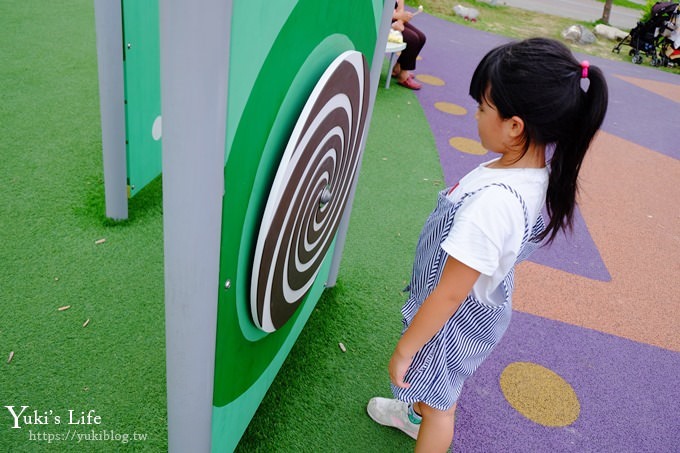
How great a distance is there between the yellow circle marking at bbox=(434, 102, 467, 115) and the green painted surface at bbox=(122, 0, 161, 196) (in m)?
2.83

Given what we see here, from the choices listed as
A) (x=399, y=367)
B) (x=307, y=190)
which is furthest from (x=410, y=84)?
(x=399, y=367)

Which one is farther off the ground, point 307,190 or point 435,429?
point 307,190

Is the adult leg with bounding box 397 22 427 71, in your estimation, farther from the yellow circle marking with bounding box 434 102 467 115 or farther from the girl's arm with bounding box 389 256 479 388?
the girl's arm with bounding box 389 256 479 388

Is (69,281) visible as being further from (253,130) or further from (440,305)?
(440,305)

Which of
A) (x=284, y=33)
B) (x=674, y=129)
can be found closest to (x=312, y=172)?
(x=284, y=33)

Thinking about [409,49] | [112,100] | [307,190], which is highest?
[307,190]

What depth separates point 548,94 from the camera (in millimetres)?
1003

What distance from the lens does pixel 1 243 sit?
2.02 metres

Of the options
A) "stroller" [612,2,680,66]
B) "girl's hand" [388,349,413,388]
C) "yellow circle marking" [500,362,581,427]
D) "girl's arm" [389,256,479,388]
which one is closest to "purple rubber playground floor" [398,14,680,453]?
"yellow circle marking" [500,362,581,427]

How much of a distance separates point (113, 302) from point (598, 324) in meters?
2.08

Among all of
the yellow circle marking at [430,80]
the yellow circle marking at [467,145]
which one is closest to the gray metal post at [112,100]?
the yellow circle marking at [467,145]

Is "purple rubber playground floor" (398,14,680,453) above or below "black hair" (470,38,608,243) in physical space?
below

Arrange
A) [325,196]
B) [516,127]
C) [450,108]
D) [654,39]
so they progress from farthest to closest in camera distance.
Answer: [654,39] < [450,108] < [325,196] < [516,127]

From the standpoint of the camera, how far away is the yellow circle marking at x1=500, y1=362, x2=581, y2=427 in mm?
1851
